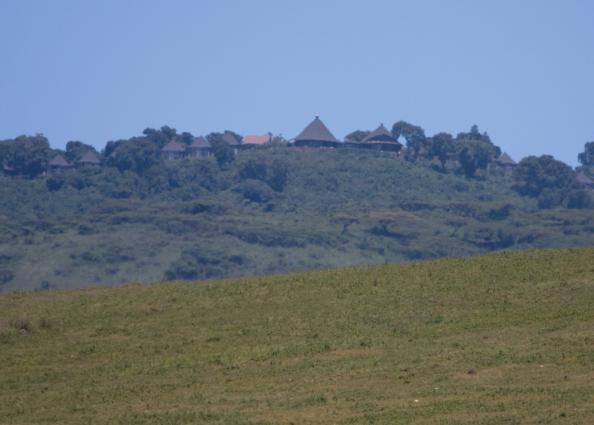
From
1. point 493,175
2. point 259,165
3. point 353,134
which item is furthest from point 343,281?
point 353,134

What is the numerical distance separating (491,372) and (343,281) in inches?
398

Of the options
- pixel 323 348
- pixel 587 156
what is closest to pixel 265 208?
pixel 587 156

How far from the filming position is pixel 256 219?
12888 cm

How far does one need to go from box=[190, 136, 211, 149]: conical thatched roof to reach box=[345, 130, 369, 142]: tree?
19.0m

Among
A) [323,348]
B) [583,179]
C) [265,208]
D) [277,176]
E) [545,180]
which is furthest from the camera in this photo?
[583,179]

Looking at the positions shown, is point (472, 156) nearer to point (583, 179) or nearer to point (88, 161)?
point (583, 179)

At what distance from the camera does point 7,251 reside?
107312mm

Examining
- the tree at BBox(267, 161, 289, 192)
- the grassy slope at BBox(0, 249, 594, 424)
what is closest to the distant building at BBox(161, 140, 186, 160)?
the tree at BBox(267, 161, 289, 192)

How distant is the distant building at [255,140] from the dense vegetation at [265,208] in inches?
85.5

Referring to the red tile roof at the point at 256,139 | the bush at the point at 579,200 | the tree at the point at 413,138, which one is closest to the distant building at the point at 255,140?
the red tile roof at the point at 256,139

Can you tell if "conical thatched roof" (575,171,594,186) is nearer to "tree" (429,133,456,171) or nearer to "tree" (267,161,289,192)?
"tree" (429,133,456,171)

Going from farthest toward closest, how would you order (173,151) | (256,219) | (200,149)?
1. (200,149)
2. (173,151)
3. (256,219)

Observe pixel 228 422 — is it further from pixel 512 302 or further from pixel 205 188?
pixel 205 188

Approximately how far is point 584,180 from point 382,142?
2607cm
